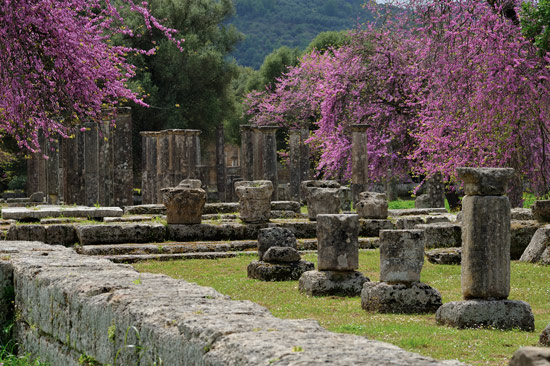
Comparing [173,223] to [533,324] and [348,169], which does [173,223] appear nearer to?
[533,324]

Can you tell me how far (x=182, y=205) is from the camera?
16.8 metres

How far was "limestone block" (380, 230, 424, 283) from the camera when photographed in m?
10.2

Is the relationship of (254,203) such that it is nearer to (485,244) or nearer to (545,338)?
(485,244)

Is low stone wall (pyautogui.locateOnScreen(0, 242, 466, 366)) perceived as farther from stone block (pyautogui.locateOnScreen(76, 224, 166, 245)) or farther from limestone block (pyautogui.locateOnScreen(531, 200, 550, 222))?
limestone block (pyautogui.locateOnScreen(531, 200, 550, 222))

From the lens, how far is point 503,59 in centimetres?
1731

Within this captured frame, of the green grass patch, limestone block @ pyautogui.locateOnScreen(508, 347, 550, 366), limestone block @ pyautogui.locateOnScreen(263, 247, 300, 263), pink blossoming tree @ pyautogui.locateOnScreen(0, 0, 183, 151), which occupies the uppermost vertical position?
pink blossoming tree @ pyautogui.locateOnScreen(0, 0, 183, 151)

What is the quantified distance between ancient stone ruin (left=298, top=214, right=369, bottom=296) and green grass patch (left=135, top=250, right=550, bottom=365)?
253 mm

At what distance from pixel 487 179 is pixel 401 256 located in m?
1.76

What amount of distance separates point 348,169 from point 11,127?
16.4 meters

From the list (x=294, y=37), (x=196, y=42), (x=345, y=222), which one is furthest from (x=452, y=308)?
(x=294, y=37)

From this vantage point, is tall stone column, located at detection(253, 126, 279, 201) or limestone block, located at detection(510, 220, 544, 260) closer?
limestone block, located at detection(510, 220, 544, 260)

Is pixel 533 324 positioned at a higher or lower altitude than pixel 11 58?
lower

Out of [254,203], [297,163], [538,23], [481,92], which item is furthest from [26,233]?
[297,163]

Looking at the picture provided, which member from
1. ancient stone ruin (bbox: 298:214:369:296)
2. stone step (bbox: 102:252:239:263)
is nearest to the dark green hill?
stone step (bbox: 102:252:239:263)
